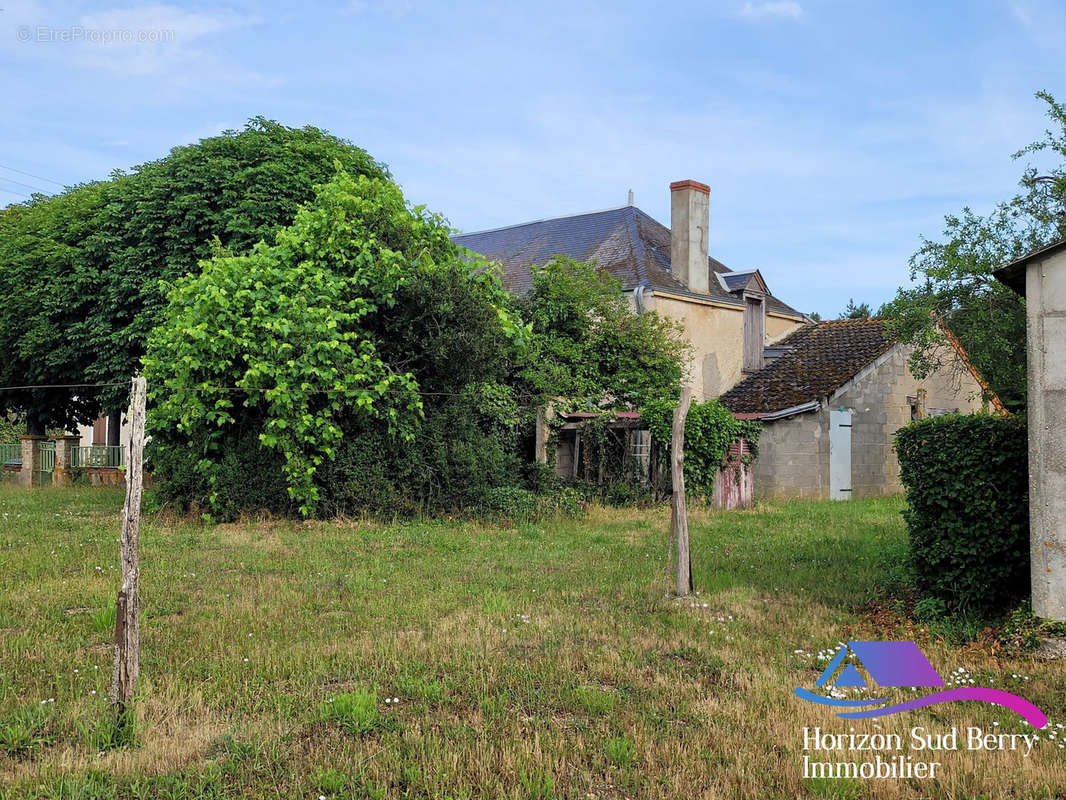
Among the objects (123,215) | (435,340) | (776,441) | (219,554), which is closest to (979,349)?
(776,441)

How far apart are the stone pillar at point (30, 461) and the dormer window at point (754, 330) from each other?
21.4 metres

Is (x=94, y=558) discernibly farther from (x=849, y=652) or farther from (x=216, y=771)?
(x=849, y=652)

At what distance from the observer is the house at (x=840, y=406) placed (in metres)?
21.8

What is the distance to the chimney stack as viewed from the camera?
25.1m

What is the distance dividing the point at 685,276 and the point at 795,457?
247 inches

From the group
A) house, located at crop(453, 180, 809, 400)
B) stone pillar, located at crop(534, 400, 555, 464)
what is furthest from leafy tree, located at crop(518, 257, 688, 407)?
stone pillar, located at crop(534, 400, 555, 464)

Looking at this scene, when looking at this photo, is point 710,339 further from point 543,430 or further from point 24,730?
point 24,730

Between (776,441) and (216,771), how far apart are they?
1863 centimetres

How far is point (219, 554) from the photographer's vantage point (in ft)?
40.3

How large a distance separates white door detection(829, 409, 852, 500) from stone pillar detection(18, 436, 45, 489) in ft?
74.7

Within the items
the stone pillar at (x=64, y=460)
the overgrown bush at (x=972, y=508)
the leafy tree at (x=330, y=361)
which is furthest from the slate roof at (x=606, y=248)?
the overgrown bush at (x=972, y=508)

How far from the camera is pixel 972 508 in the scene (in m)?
7.83

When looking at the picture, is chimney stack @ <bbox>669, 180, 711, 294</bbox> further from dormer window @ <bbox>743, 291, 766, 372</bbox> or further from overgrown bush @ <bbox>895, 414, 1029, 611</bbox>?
overgrown bush @ <bbox>895, 414, 1029, 611</bbox>

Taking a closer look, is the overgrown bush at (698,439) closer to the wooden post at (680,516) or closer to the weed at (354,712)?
the wooden post at (680,516)
